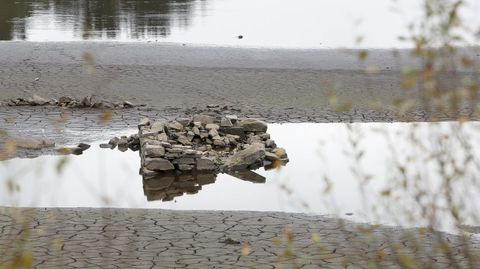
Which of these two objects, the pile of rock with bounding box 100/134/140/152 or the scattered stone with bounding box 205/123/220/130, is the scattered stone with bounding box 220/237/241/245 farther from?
the scattered stone with bounding box 205/123/220/130

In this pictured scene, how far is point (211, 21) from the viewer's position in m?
29.7

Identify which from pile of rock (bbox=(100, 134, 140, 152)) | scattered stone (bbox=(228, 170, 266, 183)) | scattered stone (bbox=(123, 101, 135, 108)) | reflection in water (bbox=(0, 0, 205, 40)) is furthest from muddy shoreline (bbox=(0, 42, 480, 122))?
scattered stone (bbox=(228, 170, 266, 183))

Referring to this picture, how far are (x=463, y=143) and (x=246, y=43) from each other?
20611mm

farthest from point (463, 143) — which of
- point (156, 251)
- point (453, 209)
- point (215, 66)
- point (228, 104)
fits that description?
point (215, 66)

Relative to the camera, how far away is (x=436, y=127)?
509 centimetres

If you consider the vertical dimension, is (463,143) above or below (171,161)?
above

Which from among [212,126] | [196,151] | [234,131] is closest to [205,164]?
[196,151]

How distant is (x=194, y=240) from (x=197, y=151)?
4.17m

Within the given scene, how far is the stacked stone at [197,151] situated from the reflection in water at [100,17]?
991cm

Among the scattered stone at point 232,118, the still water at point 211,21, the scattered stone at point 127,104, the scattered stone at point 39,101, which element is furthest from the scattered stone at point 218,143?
the still water at point 211,21

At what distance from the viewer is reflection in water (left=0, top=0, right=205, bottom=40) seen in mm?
26228

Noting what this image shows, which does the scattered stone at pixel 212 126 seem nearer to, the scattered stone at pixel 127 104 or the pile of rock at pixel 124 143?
the pile of rock at pixel 124 143

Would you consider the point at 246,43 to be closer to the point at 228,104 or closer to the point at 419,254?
the point at 228,104

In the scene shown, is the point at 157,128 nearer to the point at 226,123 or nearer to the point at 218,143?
the point at 218,143
